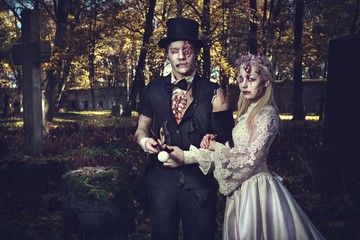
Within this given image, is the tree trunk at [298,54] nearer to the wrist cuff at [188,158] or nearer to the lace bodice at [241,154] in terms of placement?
the lace bodice at [241,154]

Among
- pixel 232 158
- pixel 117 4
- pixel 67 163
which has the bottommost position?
pixel 67 163

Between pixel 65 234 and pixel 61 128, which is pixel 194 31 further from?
pixel 61 128

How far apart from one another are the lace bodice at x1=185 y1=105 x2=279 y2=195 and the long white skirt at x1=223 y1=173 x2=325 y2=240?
108 millimetres

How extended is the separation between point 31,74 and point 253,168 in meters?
6.87

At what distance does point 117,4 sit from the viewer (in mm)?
17984

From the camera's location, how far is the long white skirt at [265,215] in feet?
9.59

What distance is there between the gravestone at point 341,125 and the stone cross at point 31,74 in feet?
19.0

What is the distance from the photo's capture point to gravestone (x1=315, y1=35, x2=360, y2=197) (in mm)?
6504

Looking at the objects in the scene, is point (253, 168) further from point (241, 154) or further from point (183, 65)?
point (183, 65)

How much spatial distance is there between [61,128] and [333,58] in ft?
27.0

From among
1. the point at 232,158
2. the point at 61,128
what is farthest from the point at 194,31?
the point at 61,128

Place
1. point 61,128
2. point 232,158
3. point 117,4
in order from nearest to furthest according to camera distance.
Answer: point 232,158
point 61,128
point 117,4

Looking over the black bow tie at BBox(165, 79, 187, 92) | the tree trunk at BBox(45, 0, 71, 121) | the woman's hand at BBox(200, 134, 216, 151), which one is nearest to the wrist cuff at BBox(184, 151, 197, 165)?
the woman's hand at BBox(200, 134, 216, 151)

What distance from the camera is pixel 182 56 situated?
317 cm
